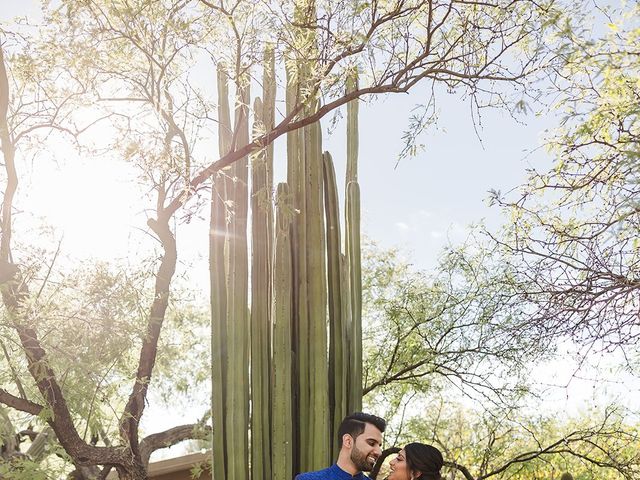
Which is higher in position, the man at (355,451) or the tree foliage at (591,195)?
the tree foliage at (591,195)

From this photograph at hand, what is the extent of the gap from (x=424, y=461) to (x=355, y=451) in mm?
316

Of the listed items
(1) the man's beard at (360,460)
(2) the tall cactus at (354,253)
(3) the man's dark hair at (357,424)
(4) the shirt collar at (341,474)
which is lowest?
(4) the shirt collar at (341,474)

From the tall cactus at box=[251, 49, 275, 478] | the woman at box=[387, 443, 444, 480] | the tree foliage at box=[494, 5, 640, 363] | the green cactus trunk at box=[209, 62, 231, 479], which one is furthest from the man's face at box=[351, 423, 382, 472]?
the green cactus trunk at box=[209, 62, 231, 479]

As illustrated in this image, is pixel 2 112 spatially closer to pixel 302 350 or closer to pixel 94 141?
pixel 94 141

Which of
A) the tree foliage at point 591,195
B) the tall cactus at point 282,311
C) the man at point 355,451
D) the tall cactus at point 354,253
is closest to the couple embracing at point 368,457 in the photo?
the man at point 355,451

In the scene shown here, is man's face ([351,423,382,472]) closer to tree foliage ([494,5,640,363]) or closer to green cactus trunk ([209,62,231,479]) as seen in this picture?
tree foliage ([494,5,640,363])

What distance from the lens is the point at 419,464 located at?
3.57 meters

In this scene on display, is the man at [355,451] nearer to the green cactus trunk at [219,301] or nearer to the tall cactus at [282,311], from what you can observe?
the tall cactus at [282,311]

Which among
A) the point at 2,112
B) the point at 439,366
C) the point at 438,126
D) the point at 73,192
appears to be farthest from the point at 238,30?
the point at 439,366

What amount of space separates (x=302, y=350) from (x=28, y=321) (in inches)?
72.5

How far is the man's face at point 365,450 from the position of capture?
366 centimetres

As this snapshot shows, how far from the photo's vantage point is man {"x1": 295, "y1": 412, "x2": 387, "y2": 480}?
3.65 m

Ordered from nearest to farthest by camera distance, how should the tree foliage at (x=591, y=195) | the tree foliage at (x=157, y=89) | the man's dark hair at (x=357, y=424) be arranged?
1. the man's dark hair at (x=357, y=424)
2. the tree foliage at (x=591, y=195)
3. the tree foliage at (x=157, y=89)

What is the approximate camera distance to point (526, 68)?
444 centimetres
